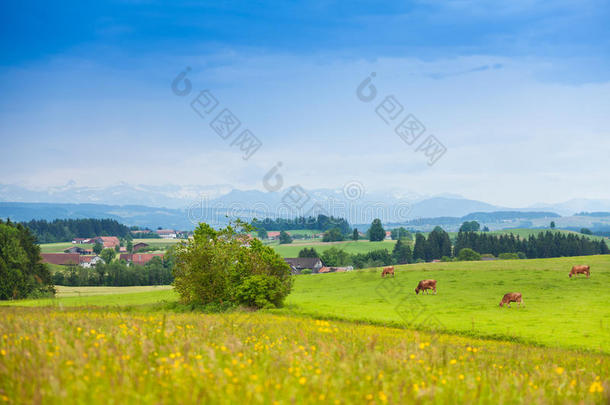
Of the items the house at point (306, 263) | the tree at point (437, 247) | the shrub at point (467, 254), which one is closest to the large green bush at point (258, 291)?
the house at point (306, 263)

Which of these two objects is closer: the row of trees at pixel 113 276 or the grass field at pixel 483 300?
the grass field at pixel 483 300

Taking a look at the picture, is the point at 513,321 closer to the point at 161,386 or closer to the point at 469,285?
the point at 469,285

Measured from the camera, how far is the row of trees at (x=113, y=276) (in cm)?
11944

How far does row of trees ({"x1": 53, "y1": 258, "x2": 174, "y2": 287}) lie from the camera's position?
4702 inches

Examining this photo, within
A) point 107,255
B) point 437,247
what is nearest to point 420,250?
point 437,247

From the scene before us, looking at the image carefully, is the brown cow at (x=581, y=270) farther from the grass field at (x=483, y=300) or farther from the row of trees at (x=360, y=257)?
the row of trees at (x=360, y=257)

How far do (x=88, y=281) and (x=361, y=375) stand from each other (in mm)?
125446

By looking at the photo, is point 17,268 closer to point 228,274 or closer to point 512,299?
point 228,274

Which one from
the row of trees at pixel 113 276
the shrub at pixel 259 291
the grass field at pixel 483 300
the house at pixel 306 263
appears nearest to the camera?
the grass field at pixel 483 300

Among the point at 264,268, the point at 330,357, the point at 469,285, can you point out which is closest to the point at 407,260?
the point at 469,285

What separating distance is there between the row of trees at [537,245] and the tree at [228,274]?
5544 inches

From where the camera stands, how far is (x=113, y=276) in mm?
120750

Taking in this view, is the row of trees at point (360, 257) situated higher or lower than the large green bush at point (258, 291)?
lower

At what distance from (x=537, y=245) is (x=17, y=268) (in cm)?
15017
